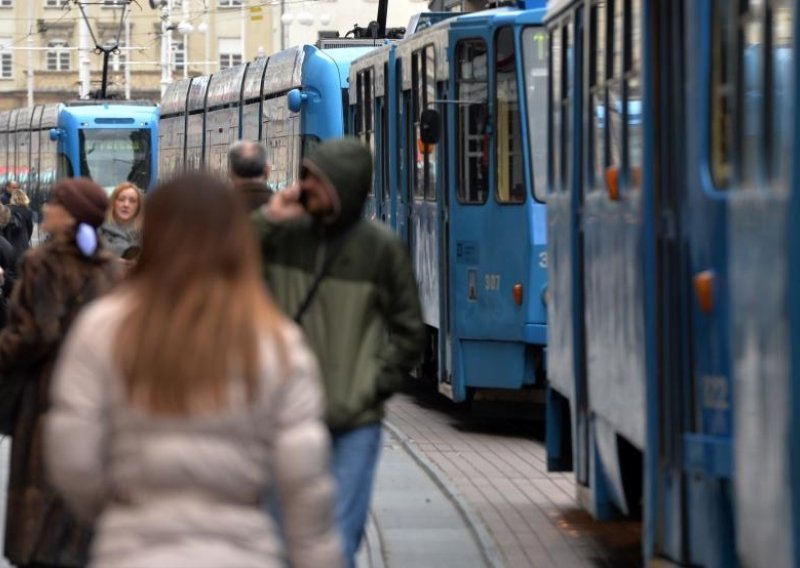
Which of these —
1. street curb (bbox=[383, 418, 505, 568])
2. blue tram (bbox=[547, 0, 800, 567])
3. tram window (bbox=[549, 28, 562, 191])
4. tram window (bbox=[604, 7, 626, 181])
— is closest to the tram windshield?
street curb (bbox=[383, 418, 505, 568])

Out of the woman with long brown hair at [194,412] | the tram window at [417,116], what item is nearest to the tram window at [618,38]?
the woman with long brown hair at [194,412]

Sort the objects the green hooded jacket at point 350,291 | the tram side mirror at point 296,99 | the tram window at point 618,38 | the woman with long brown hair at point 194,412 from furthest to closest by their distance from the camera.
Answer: the tram side mirror at point 296,99
the tram window at point 618,38
the green hooded jacket at point 350,291
the woman with long brown hair at point 194,412

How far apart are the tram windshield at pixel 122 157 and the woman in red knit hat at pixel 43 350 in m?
40.1

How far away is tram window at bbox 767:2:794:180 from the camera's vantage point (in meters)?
5.31

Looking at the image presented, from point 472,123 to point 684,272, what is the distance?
8.66 metres

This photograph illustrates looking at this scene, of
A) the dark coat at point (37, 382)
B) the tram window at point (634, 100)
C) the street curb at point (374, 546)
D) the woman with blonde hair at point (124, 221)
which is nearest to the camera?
the dark coat at point (37, 382)

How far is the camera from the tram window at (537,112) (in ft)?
48.6

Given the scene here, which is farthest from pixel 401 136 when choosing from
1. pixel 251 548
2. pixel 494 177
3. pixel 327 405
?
pixel 251 548

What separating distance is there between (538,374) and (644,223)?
24.9ft

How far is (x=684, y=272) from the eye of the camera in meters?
6.83

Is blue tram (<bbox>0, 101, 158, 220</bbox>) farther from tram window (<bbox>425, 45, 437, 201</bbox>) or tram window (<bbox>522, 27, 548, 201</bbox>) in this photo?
tram window (<bbox>522, 27, 548, 201</bbox>)

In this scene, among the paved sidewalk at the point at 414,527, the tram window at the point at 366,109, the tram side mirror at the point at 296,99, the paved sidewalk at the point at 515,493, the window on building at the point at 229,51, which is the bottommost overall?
the paved sidewalk at the point at 515,493

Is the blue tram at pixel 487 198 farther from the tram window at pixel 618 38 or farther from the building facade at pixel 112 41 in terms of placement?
the building facade at pixel 112 41

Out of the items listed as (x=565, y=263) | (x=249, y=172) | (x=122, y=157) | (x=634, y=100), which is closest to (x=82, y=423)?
(x=634, y=100)
